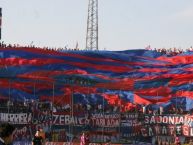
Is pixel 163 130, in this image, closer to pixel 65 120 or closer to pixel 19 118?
pixel 65 120

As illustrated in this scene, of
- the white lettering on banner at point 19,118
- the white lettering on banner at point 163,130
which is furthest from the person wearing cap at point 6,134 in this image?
the white lettering on banner at point 163,130

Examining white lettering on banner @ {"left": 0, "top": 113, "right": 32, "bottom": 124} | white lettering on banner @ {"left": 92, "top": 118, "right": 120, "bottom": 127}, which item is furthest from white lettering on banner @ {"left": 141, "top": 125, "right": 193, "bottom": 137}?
white lettering on banner @ {"left": 0, "top": 113, "right": 32, "bottom": 124}

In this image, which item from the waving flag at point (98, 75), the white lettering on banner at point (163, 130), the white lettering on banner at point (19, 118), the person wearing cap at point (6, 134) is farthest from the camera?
the waving flag at point (98, 75)

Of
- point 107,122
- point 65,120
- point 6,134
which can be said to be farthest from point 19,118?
point 6,134

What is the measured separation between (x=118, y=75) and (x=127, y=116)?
957 cm

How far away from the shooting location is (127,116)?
1287 inches

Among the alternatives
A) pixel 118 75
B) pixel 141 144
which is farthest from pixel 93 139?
pixel 118 75

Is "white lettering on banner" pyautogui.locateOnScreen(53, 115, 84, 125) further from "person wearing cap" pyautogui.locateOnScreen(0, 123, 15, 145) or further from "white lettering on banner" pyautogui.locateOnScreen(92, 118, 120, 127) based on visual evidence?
"person wearing cap" pyautogui.locateOnScreen(0, 123, 15, 145)

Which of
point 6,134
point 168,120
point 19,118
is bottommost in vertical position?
point 168,120

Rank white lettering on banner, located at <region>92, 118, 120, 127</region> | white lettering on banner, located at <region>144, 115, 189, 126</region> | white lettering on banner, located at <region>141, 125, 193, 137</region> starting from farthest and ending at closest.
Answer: white lettering on banner, located at <region>144, 115, 189, 126</region> → white lettering on banner, located at <region>141, 125, 193, 137</region> → white lettering on banner, located at <region>92, 118, 120, 127</region>

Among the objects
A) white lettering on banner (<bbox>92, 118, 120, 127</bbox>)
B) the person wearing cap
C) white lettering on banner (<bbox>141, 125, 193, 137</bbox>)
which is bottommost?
white lettering on banner (<bbox>141, 125, 193, 137</bbox>)

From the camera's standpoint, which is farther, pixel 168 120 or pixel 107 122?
pixel 168 120

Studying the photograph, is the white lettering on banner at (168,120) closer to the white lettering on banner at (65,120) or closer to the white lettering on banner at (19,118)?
the white lettering on banner at (65,120)

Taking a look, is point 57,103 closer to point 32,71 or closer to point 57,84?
point 57,84
